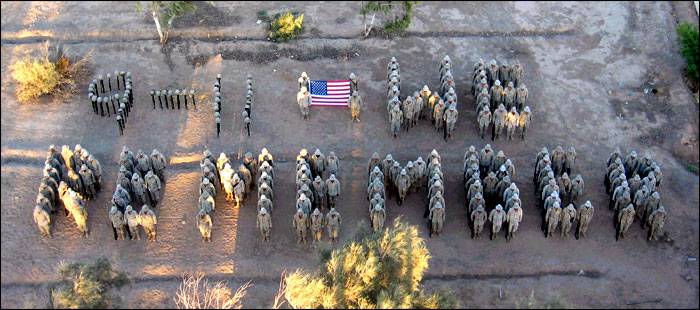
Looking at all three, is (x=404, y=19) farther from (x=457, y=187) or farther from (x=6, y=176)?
(x=6, y=176)

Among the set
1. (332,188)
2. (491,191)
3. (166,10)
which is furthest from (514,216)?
(166,10)

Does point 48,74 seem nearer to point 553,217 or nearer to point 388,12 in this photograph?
point 388,12

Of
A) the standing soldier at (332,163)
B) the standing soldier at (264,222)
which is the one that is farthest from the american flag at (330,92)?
the standing soldier at (264,222)

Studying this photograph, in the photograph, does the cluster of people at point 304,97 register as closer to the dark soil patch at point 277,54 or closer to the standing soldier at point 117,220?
the dark soil patch at point 277,54

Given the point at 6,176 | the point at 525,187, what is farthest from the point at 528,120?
the point at 6,176

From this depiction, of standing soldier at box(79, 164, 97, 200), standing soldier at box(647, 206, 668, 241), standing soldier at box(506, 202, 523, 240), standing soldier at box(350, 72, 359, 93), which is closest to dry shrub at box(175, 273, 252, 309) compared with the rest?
standing soldier at box(79, 164, 97, 200)
